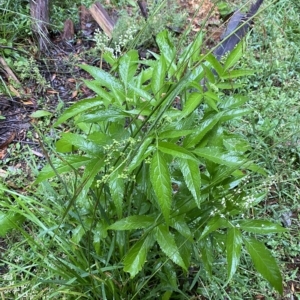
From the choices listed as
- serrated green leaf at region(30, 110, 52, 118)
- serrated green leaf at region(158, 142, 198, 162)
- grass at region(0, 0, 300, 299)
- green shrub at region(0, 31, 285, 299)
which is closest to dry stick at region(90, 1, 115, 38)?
serrated green leaf at region(30, 110, 52, 118)

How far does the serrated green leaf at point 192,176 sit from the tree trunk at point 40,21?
8.36 ft

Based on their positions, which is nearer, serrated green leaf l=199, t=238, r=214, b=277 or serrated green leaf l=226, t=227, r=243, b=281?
serrated green leaf l=226, t=227, r=243, b=281

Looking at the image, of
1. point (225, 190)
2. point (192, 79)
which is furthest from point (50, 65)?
point (225, 190)

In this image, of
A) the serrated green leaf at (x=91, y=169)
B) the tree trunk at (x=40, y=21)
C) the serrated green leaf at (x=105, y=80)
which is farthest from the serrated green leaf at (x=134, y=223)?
the tree trunk at (x=40, y=21)

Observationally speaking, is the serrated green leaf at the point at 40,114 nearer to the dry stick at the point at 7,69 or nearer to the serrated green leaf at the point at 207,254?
the dry stick at the point at 7,69

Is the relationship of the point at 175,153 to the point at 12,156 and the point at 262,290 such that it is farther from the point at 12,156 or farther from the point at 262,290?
the point at 12,156

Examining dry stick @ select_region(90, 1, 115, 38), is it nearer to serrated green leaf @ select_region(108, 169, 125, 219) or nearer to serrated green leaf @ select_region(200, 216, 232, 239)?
serrated green leaf @ select_region(108, 169, 125, 219)

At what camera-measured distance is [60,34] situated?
3.69 metres

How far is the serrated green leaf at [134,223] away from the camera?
59.6 inches

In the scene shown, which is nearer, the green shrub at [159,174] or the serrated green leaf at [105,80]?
the green shrub at [159,174]

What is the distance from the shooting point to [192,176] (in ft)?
4.44

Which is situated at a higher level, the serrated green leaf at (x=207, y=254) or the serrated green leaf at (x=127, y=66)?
the serrated green leaf at (x=127, y=66)

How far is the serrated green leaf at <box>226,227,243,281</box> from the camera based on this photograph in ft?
4.66

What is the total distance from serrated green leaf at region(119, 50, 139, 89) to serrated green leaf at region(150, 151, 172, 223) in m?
0.39
